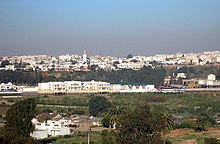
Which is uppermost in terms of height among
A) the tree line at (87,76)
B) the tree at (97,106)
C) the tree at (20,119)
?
the tree line at (87,76)

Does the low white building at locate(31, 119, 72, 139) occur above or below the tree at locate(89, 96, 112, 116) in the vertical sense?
below

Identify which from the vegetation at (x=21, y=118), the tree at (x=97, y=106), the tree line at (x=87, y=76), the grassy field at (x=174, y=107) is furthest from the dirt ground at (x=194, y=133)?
the tree line at (x=87, y=76)

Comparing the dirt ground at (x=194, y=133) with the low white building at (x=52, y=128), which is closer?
the dirt ground at (x=194, y=133)

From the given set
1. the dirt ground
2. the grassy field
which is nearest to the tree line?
the grassy field

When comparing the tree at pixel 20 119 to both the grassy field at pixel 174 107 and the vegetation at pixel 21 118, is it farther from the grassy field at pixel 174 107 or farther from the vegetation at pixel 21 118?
the grassy field at pixel 174 107

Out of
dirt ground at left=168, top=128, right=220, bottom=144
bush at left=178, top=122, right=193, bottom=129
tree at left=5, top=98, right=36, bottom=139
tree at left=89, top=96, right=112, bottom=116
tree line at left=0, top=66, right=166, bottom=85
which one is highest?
tree line at left=0, top=66, right=166, bottom=85

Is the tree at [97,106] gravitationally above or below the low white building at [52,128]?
above

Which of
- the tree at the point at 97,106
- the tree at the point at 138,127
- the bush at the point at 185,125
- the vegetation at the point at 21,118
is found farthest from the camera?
the tree at the point at 97,106

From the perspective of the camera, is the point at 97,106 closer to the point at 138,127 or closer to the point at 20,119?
the point at 20,119

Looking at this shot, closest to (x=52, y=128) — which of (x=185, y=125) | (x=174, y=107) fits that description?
(x=185, y=125)

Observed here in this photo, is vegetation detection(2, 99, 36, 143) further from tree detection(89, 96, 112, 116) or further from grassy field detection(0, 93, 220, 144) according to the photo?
tree detection(89, 96, 112, 116)

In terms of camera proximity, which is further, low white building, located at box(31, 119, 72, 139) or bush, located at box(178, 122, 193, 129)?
bush, located at box(178, 122, 193, 129)

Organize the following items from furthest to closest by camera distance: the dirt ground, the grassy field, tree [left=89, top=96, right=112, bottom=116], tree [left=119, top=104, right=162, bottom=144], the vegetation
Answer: tree [left=89, top=96, right=112, bottom=116]
the grassy field
the dirt ground
the vegetation
tree [left=119, top=104, right=162, bottom=144]

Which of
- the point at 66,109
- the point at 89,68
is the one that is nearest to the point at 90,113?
the point at 66,109
